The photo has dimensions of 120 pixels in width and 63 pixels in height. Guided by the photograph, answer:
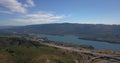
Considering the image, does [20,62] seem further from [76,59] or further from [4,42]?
[4,42]

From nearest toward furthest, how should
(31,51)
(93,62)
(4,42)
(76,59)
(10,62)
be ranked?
1. (10,62)
2. (93,62)
3. (76,59)
4. (31,51)
5. (4,42)

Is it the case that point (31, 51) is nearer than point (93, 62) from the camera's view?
No

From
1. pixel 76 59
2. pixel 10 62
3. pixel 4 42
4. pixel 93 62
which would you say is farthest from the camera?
pixel 4 42

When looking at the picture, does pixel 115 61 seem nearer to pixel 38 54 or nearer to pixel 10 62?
pixel 38 54

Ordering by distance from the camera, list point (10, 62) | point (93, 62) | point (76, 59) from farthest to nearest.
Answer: point (76, 59)
point (93, 62)
point (10, 62)

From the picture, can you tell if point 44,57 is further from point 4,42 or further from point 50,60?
point 4,42

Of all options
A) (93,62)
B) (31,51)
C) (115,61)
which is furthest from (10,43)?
(115,61)

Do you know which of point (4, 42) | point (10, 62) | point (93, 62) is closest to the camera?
point (10, 62)

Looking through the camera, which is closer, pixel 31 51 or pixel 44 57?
pixel 44 57

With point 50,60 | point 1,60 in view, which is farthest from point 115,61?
point 1,60
